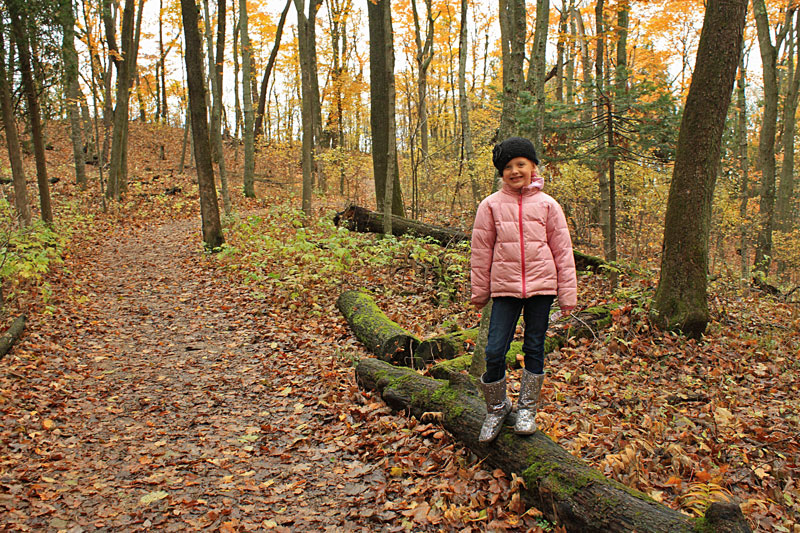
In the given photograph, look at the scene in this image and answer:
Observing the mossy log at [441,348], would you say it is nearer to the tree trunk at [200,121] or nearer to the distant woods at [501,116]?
the distant woods at [501,116]

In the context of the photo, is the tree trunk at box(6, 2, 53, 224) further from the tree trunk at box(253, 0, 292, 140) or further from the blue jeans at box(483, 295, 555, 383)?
the tree trunk at box(253, 0, 292, 140)

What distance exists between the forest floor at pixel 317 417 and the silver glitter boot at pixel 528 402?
439 mm

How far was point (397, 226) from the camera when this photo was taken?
471 inches

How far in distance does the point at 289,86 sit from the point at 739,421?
1534 inches

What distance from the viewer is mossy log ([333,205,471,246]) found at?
11.4 m

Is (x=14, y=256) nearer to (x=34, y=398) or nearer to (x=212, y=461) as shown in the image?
(x=34, y=398)

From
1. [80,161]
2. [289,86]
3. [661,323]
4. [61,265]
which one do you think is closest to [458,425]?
[661,323]

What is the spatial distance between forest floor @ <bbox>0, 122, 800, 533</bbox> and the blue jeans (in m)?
0.93

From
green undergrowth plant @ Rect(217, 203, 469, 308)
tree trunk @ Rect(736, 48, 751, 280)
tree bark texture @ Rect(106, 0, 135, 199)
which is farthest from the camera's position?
tree bark texture @ Rect(106, 0, 135, 199)

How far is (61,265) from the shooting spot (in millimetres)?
11117

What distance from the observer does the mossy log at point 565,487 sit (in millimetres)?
2730

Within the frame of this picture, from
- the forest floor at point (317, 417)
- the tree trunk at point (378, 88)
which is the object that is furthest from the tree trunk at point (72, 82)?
the tree trunk at point (378, 88)

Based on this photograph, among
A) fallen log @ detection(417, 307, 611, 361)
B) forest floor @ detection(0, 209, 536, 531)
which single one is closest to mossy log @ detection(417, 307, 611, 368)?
fallen log @ detection(417, 307, 611, 361)

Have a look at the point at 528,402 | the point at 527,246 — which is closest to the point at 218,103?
the point at 527,246
